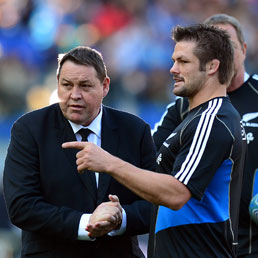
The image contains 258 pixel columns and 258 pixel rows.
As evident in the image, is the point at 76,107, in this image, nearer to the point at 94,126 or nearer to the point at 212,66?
the point at 94,126

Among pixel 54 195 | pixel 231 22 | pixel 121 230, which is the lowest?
pixel 121 230

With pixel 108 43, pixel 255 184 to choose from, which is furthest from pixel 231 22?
pixel 108 43

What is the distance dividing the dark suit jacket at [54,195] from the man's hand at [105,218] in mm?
133

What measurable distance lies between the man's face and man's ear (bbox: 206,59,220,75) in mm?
740

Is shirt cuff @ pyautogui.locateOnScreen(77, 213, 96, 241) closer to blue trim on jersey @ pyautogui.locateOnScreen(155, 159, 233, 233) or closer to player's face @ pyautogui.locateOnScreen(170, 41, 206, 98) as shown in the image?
blue trim on jersey @ pyautogui.locateOnScreen(155, 159, 233, 233)

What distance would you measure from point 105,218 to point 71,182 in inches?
15.1

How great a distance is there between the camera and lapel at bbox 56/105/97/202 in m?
4.05

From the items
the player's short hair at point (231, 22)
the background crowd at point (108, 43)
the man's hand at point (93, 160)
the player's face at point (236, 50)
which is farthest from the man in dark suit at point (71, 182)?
the background crowd at point (108, 43)

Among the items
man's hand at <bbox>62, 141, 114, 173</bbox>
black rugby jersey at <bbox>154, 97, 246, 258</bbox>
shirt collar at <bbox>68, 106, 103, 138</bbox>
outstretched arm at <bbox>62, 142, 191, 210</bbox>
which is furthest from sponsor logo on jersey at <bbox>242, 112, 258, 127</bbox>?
man's hand at <bbox>62, 141, 114, 173</bbox>

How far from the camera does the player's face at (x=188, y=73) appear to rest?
3.95m

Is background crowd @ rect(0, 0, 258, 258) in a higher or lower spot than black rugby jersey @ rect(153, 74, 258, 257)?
higher

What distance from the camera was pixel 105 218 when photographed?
378cm

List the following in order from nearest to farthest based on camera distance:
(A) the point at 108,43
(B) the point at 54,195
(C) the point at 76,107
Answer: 1. (B) the point at 54,195
2. (C) the point at 76,107
3. (A) the point at 108,43

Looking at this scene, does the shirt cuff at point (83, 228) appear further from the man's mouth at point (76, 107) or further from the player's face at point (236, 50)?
the player's face at point (236, 50)
